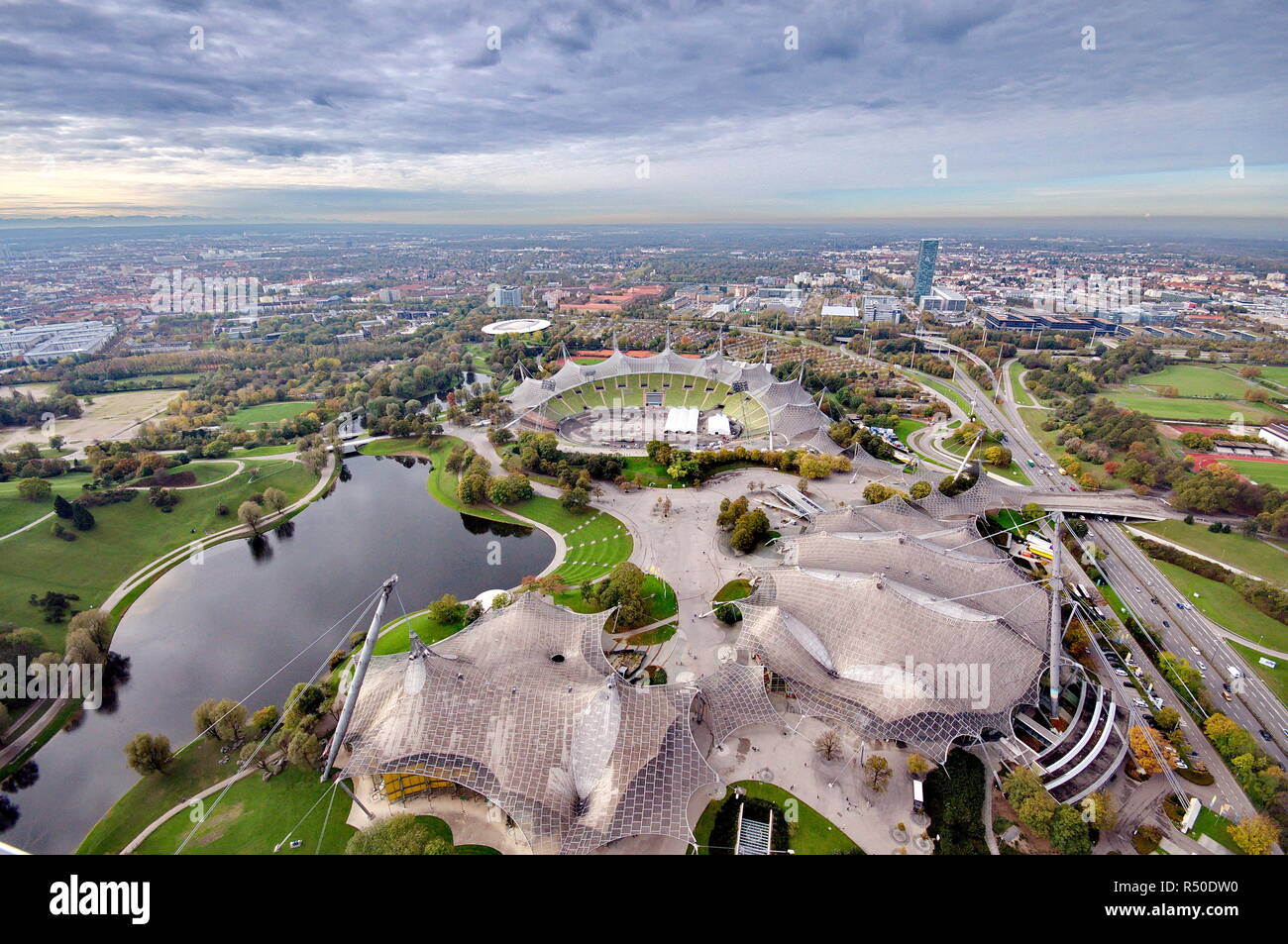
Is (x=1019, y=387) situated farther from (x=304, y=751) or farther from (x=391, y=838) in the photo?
(x=304, y=751)

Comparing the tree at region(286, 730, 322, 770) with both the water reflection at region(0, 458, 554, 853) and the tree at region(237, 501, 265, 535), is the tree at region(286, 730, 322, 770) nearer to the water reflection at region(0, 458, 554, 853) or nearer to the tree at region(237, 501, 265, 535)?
the water reflection at region(0, 458, 554, 853)

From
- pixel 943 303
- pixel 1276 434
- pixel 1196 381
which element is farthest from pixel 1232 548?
pixel 943 303

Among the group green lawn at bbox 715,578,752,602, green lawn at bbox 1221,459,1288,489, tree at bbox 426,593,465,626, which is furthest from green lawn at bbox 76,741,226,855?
green lawn at bbox 1221,459,1288,489
